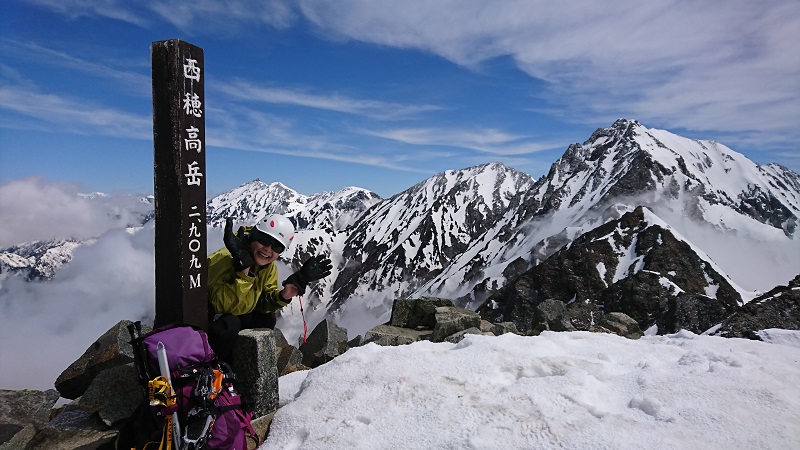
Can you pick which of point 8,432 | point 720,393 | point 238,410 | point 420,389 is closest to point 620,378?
point 720,393

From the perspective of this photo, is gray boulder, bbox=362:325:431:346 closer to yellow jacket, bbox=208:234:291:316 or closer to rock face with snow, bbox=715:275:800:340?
yellow jacket, bbox=208:234:291:316

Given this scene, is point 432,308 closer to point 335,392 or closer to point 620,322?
point 620,322

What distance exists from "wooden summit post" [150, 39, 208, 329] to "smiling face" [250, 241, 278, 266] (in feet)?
2.89

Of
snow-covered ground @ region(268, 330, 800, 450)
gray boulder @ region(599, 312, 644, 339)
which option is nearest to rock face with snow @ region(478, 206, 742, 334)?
gray boulder @ region(599, 312, 644, 339)

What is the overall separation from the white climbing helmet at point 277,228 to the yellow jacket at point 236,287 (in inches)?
28.5

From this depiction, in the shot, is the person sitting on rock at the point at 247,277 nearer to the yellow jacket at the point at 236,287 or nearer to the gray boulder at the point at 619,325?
the yellow jacket at the point at 236,287

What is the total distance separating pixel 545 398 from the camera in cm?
614

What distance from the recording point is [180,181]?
7125 millimetres

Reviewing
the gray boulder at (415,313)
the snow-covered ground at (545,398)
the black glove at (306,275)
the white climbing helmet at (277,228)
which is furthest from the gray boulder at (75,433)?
the gray boulder at (415,313)

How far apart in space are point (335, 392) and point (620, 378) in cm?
463

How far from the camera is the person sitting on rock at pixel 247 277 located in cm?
759

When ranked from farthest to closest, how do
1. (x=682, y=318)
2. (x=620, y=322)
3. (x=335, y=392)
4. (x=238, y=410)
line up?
(x=682, y=318), (x=620, y=322), (x=335, y=392), (x=238, y=410)

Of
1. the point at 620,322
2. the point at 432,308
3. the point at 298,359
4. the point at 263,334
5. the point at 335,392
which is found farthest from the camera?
the point at 620,322

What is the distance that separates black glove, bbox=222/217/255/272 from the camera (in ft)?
24.3
